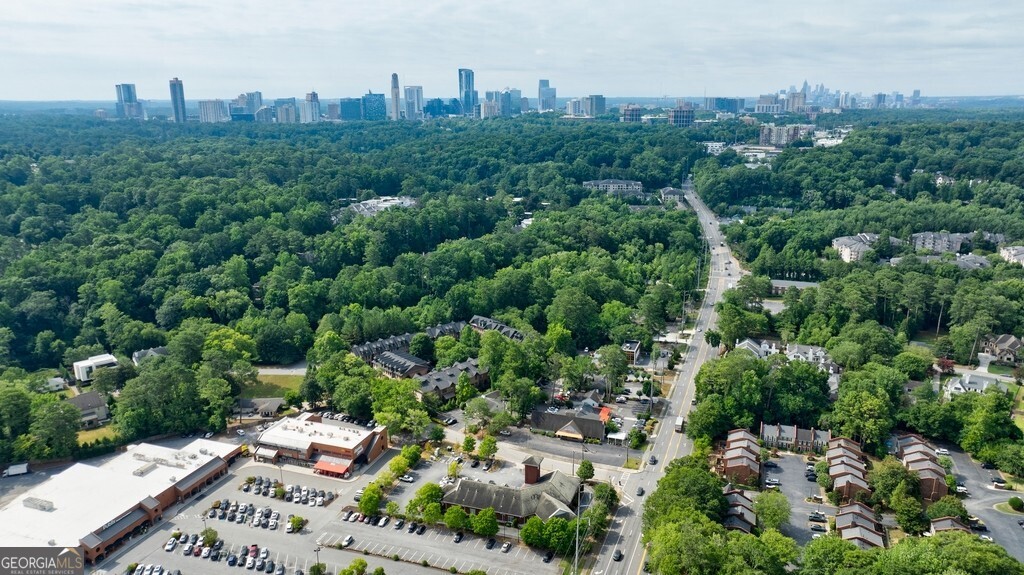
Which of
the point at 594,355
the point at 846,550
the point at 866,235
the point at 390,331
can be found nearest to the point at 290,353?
the point at 390,331

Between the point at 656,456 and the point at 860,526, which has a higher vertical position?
the point at 860,526

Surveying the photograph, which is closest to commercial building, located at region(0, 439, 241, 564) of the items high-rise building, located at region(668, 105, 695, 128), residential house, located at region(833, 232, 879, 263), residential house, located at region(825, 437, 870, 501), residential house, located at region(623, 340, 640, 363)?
residential house, located at region(623, 340, 640, 363)

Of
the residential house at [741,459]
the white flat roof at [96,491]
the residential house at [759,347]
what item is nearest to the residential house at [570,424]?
the residential house at [741,459]

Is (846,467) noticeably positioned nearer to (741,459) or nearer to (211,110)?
(741,459)

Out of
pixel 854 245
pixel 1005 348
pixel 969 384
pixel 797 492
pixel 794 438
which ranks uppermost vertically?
pixel 854 245

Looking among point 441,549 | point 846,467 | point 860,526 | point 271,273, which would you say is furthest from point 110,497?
point 846,467

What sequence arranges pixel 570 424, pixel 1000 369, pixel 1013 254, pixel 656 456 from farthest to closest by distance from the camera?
pixel 1013 254 → pixel 1000 369 → pixel 570 424 → pixel 656 456
